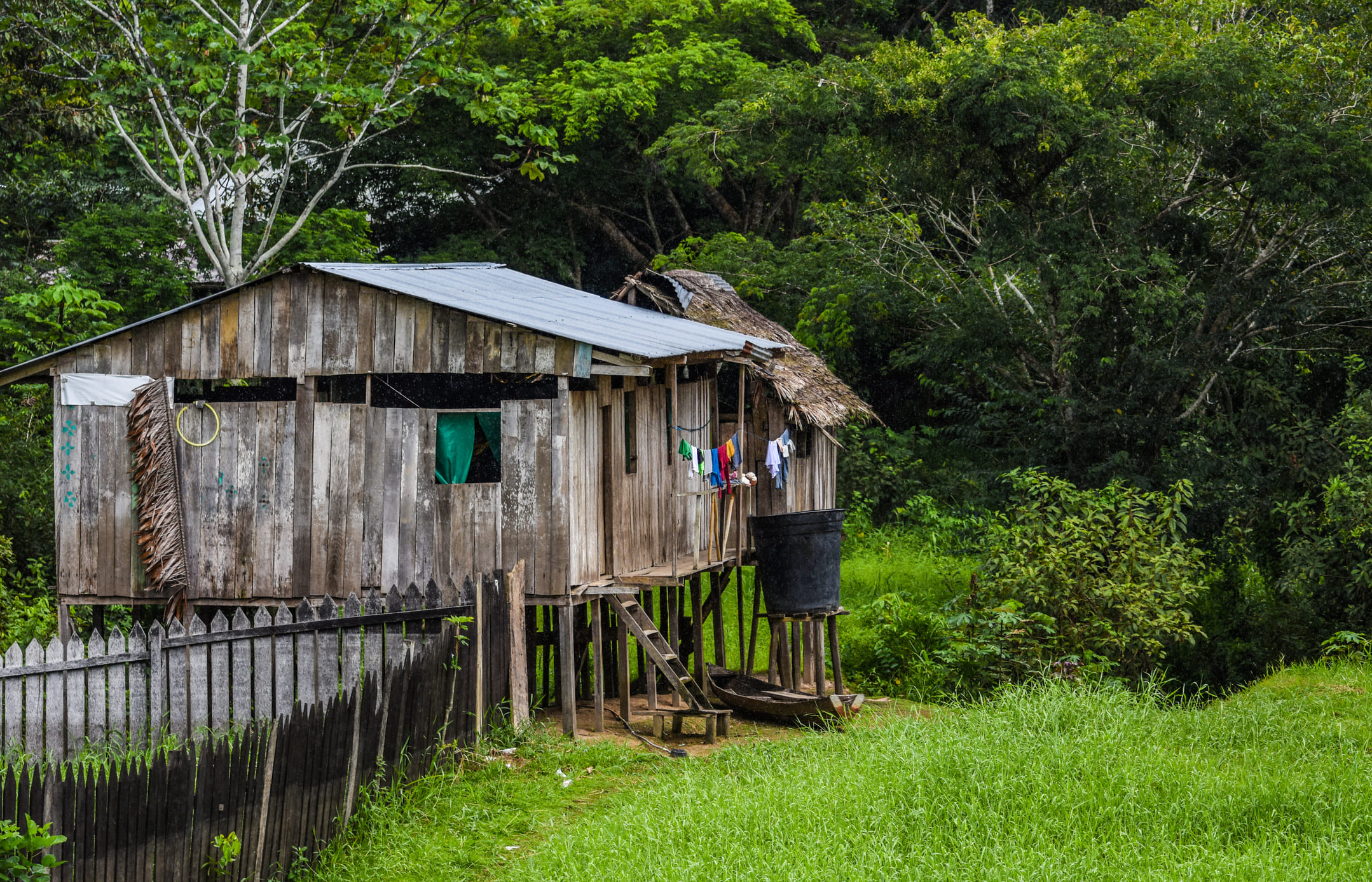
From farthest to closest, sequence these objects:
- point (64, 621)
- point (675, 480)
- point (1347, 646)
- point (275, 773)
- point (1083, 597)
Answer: point (1347, 646), point (1083, 597), point (64, 621), point (675, 480), point (275, 773)

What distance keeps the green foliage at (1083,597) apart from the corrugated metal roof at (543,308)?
3.82 m

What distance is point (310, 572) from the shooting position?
10.8 m

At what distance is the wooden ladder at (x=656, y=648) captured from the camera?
1079 cm

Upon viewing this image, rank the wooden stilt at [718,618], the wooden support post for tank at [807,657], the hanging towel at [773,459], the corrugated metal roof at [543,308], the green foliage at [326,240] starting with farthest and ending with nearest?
the green foliage at [326,240], the wooden support post for tank at [807,657], the wooden stilt at [718,618], the hanging towel at [773,459], the corrugated metal roof at [543,308]

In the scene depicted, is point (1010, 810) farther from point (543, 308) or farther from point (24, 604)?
point (24, 604)

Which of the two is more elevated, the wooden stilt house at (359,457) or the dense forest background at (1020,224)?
the dense forest background at (1020,224)

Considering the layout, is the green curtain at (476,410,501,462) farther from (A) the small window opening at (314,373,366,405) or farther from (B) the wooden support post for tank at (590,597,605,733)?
(B) the wooden support post for tank at (590,597,605,733)

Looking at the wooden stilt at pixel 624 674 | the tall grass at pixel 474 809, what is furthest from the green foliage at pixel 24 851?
the wooden stilt at pixel 624 674

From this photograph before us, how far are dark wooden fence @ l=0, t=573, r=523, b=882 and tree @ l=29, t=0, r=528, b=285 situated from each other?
28.0ft

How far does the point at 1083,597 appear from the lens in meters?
13.2

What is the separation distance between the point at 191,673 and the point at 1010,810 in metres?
5.38

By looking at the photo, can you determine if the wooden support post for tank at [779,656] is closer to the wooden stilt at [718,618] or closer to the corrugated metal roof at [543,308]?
the wooden stilt at [718,618]

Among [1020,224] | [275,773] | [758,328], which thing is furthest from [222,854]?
[1020,224]

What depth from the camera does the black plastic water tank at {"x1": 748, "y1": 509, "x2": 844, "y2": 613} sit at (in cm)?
1179
